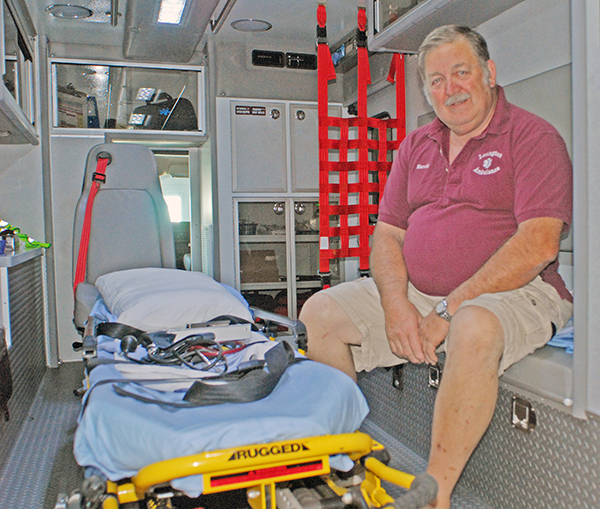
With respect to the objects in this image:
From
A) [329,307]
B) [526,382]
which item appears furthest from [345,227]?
[526,382]

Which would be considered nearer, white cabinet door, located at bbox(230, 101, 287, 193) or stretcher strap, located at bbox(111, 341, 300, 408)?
stretcher strap, located at bbox(111, 341, 300, 408)

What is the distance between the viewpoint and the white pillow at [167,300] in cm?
239

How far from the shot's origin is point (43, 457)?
8.36ft

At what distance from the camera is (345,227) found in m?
3.88

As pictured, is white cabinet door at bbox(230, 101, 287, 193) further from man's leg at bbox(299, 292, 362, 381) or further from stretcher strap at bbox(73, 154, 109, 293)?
man's leg at bbox(299, 292, 362, 381)

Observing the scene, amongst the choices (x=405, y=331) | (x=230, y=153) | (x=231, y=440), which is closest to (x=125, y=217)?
(x=230, y=153)

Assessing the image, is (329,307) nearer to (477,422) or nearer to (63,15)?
(477,422)

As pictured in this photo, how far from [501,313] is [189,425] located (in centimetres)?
98

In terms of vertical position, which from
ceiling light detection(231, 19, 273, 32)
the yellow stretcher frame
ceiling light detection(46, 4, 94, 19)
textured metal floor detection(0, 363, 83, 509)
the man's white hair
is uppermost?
ceiling light detection(231, 19, 273, 32)

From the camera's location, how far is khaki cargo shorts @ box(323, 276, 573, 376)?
1676 mm

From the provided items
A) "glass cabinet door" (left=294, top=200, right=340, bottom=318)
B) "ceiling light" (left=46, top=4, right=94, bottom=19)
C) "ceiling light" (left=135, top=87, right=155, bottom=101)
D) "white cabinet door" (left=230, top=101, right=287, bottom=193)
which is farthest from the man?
"ceiling light" (left=135, top=87, right=155, bottom=101)

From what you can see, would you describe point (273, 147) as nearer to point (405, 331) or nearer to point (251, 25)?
point (251, 25)

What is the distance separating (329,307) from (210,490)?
3.31 ft

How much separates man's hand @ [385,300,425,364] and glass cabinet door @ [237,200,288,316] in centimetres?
275
